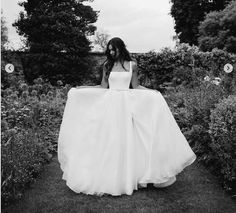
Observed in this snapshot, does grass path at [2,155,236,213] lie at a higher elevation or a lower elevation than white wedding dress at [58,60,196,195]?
lower

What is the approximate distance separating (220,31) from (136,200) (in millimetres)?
24521

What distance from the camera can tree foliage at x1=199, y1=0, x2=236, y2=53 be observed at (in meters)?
26.5

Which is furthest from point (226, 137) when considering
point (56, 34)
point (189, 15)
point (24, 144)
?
point (189, 15)

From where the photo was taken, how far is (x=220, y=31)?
27.0m

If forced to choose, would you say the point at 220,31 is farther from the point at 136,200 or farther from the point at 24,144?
the point at 136,200

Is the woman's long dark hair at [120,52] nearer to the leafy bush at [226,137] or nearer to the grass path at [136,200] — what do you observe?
the leafy bush at [226,137]

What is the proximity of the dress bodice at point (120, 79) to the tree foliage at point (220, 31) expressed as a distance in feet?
74.3

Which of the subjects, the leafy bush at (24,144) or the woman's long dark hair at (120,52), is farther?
the woman's long dark hair at (120,52)

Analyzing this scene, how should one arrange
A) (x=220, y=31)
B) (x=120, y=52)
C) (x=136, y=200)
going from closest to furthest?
(x=136, y=200) < (x=120, y=52) < (x=220, y=31)

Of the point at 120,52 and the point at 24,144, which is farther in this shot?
the point at 24,144

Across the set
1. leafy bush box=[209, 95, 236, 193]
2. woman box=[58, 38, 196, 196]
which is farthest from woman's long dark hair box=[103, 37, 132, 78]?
leafy bush box=[209, 95, 236, 193]

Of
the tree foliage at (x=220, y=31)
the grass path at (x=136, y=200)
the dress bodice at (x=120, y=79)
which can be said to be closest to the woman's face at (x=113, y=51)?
the dress bodice at (x=120, y=79)

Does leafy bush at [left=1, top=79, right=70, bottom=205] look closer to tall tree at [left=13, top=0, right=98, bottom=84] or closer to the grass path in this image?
the grass path

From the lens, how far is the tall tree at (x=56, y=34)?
15945 mm
